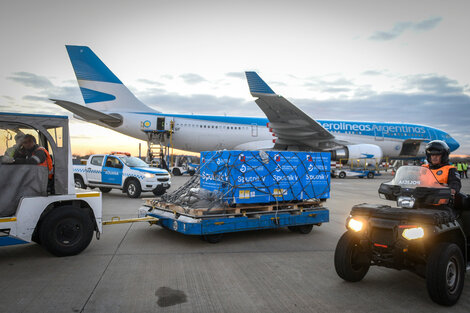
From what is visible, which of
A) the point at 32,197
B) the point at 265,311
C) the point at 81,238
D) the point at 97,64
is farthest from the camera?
the point at 97,64

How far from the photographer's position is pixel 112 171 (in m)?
14.7

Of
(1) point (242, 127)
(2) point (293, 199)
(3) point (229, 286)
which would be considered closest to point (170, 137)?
(1) point (242, 127)

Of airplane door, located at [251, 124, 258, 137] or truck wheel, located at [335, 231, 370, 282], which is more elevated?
airplane door, located at [251, 124, 258, 137]

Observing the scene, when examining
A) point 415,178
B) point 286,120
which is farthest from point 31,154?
point 286,120

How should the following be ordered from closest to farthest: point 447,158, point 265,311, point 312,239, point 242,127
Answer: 1. point 265,311
2. point 447,158
3. point 312,239
4. point 242,127

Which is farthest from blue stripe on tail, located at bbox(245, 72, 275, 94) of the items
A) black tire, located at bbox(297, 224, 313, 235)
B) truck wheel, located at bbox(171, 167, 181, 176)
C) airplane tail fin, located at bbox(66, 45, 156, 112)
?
truck wheel, located at bbox(171, 167, 181, 176)

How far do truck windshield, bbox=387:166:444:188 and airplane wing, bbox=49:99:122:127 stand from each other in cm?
1695

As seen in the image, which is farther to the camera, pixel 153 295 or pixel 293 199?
pixel 293 199

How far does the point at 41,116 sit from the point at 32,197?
4.12 feet

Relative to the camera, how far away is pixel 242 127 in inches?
1081

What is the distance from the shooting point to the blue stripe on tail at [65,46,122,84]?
897 inches

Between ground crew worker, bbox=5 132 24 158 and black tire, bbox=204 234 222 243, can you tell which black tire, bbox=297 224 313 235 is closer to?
black tire, bbox=204 234 222 243

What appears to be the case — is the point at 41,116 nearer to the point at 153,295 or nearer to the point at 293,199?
the point at 153,295

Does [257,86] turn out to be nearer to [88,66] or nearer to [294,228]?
[88,66]
